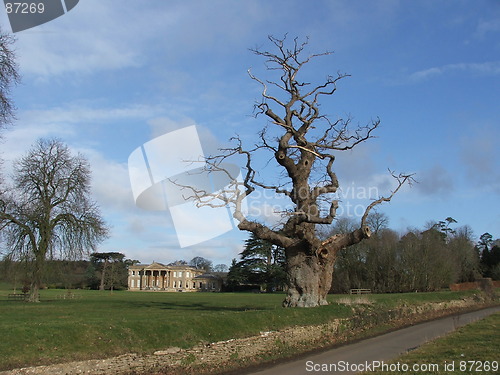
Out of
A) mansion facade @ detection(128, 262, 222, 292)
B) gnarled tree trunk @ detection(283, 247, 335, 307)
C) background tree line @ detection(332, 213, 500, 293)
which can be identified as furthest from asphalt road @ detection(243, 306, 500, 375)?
mansion facade @ detection(128, 262, 222, 292)

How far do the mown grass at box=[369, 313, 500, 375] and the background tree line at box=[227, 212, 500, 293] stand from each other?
37190mm

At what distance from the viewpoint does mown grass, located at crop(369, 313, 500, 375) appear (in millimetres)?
9805

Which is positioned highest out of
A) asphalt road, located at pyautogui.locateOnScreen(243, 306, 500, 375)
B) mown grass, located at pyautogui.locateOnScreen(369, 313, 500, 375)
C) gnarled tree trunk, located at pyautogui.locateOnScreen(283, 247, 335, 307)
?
gnarled tree trunk, located at pyautogui.locateOnScreen(283, 247, 335, 307)

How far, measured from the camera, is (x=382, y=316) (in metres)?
21.8

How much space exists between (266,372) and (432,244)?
56.6m

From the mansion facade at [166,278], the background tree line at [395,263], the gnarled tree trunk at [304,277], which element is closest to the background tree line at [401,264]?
the background tree line at [395,263]

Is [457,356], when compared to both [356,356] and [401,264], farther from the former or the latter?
[401,264]

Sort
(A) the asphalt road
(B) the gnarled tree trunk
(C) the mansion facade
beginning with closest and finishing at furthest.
A: (A) the asphalt road < (B) the gnarled tree trunk < (C) the mansion facade

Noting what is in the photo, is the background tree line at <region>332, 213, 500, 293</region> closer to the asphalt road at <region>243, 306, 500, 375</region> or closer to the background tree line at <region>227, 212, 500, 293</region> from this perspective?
the background tree line at <region>227, 212, 500, 293</region>

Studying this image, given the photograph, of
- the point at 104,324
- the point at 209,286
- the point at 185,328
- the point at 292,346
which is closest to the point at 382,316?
the point at 292,346

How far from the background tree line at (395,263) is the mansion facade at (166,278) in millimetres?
44963

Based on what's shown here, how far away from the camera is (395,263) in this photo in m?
64.6

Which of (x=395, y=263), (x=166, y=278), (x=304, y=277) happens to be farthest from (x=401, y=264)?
(x=166, y=278)

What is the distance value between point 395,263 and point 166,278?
3013 inches
